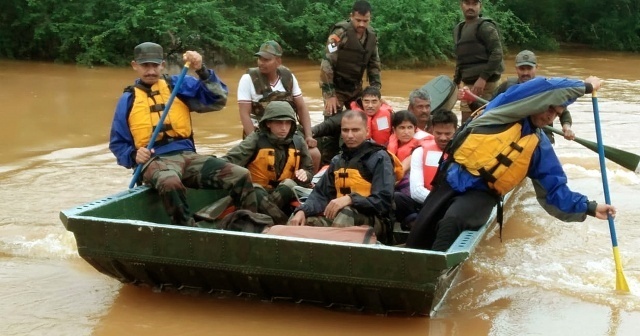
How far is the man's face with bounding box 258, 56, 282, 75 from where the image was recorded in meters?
6.61

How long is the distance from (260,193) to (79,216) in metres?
1.23

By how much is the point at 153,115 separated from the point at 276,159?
2.73 ft

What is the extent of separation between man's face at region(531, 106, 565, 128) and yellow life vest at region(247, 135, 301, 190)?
1.68 m

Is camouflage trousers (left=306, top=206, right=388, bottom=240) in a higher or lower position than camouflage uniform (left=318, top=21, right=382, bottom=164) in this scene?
lower

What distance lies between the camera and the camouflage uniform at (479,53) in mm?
7832

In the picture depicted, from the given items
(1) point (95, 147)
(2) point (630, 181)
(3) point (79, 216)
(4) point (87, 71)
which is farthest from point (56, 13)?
(3) point (79, 216)

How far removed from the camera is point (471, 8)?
7.86m

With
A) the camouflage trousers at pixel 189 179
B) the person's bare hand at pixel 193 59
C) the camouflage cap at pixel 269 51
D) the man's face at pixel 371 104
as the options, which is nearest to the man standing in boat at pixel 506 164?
the camouflage trousers at pixel 189 179

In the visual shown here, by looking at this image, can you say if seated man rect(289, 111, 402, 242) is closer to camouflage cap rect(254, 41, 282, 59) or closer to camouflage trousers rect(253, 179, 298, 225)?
camouflage trousers rect(253, 179, 298, 225)

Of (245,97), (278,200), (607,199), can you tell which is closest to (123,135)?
(278,200)

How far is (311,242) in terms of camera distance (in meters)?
4.35

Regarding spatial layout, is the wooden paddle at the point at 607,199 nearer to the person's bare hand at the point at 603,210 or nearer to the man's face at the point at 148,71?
the person's bare hand at the point at 603,210

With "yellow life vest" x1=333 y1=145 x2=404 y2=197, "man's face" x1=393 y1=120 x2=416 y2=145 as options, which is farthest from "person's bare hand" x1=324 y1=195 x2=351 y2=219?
"man's face" x1=393 y1=120 x2=416 y2=145

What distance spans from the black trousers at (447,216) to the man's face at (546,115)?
484 mm
